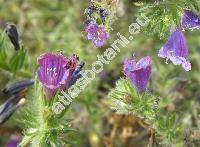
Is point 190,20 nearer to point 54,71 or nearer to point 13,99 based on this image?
point 54,71

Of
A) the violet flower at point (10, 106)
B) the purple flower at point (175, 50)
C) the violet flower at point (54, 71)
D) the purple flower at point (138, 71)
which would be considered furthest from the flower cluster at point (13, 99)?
the purple flower at point (175, 50)

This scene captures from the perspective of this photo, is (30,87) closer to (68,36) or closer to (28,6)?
(68,36)

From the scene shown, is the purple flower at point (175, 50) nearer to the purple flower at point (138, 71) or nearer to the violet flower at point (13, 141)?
the purple flower at point (138, 71)

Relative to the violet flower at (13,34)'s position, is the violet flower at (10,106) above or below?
below

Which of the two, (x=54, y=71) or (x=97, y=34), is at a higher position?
(x=97, y=34)

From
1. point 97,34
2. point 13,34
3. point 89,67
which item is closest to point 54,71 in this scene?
point 97,34

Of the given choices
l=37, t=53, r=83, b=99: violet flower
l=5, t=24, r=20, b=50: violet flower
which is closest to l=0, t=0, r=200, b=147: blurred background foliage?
l=5, t=24, r=20, b=50: violet flower
